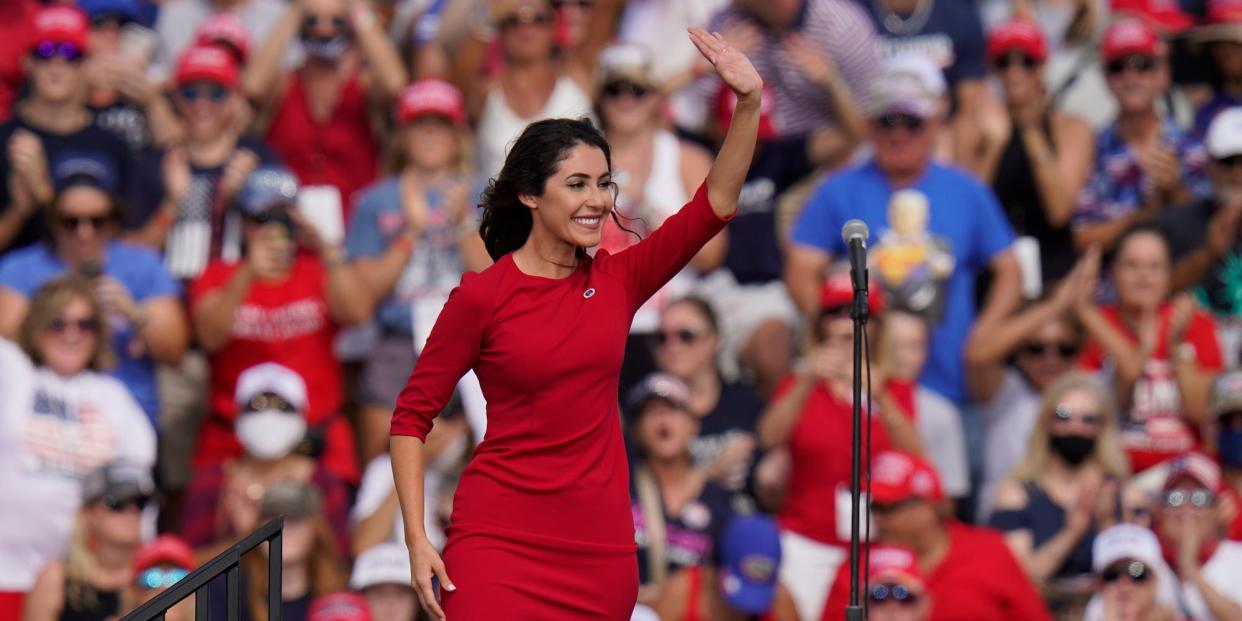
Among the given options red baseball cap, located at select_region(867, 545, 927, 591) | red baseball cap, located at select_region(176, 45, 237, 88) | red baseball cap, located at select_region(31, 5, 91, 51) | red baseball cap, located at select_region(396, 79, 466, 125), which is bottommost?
red baseball cap, located at select_region(867, 545, 927, 591)

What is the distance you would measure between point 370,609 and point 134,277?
196 cm

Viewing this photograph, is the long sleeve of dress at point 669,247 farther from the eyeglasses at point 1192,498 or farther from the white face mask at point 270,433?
the eyeglasses at point 1192,498

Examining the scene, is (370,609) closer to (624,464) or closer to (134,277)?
(134,277)

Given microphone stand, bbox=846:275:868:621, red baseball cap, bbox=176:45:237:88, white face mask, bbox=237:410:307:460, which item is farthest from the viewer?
red baseball cap, bbox=176:45:237:88

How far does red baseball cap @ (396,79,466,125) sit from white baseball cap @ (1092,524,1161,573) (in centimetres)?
332

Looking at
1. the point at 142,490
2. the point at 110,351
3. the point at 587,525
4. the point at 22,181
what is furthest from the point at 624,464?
the point at 22,181

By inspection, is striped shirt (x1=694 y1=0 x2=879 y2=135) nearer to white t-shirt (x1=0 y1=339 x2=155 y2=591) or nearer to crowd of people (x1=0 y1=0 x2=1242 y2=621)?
crowd of people (x1=0 y1=0 x2=1242 y2=621)

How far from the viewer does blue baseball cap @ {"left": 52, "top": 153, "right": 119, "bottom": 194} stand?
953 cm

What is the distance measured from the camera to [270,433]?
892cm

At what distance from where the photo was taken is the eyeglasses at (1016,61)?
10516mm

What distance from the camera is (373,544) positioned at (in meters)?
8.74

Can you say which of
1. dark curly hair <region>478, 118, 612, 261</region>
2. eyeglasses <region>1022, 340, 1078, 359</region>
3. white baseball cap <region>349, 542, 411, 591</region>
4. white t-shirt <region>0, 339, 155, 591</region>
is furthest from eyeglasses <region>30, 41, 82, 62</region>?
dark curly hair <region>478, 118, 612, 261</region>

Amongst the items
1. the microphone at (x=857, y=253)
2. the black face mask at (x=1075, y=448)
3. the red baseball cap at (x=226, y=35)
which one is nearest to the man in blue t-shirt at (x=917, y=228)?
the black face mask at (x=1075, y=448)

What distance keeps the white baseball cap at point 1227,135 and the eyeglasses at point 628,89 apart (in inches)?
97.4
